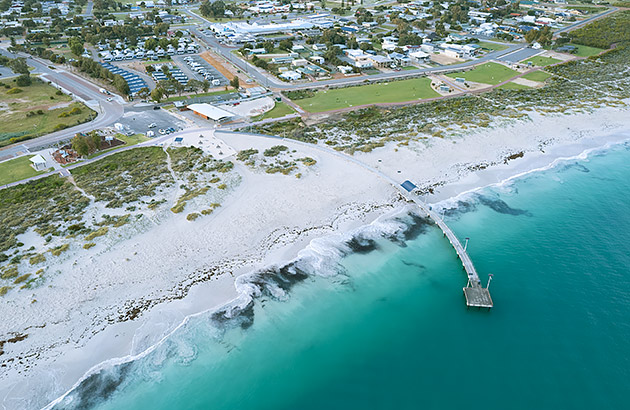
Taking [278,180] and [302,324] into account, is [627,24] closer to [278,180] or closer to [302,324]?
[278,180]

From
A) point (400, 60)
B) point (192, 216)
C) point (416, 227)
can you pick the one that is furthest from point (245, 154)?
point (400, 60)

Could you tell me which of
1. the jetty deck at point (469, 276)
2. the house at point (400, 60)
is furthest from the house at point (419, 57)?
the jetty deck at point (469, 276)

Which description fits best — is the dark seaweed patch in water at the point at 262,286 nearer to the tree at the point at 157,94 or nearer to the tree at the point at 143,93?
the tree at the point at 157,94

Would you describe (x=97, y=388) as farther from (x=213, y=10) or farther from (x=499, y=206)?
(x=213, y=10)

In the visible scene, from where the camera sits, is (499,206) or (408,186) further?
(408,186)

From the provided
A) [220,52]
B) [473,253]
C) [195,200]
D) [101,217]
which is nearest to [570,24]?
[220,52]

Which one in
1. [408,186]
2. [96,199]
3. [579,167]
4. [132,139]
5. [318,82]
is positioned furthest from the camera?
[318,82]

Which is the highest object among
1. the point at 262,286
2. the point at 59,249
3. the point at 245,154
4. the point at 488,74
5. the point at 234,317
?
the point at 488,74
